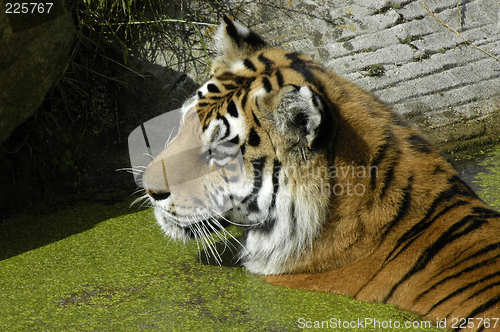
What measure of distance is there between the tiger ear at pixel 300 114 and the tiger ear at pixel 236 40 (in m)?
0.54

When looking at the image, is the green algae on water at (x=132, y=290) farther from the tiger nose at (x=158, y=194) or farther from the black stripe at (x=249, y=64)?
the black stripe at (x=249, y=64)

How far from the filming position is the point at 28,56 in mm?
2395

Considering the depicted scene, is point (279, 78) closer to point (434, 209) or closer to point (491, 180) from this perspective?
point (434, 209)

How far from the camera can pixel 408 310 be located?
1.79 meters

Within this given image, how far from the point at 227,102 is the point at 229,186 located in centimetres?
35

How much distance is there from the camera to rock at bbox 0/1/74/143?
2277 mm

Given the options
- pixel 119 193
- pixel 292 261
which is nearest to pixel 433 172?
pixel 292 261

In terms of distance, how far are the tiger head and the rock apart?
92 cm

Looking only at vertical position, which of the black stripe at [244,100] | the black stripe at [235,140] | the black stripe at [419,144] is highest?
the black stripe at [244,100]

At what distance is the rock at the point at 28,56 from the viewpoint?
7.47 feet

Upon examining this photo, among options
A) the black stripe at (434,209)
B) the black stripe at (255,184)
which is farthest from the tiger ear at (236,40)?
the black stripe at (434,209)

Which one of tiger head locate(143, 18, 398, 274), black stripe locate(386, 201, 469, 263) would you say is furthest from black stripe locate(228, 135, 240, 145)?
black stripe locate(386, 201, 469, 263)

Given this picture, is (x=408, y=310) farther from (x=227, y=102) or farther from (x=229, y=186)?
(x=227, y=102)

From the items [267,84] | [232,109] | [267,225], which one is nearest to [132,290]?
[267,225]
